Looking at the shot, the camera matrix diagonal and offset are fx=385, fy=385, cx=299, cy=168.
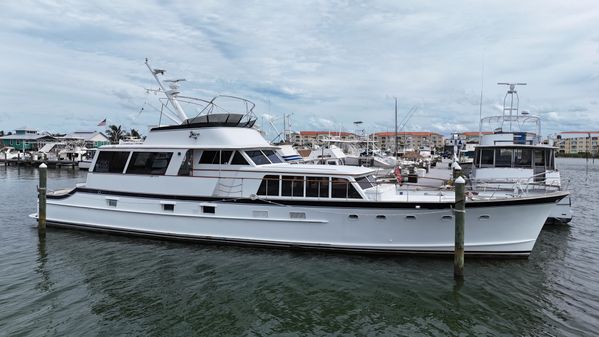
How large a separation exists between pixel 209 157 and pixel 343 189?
4.69 metres

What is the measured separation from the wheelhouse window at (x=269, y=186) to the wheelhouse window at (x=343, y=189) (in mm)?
1756

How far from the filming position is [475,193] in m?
12.4

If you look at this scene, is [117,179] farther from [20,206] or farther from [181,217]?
[20,206]

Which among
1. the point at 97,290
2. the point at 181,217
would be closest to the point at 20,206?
the point at 181,217

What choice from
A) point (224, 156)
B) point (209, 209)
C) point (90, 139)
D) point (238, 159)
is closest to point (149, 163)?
point (224, 156)

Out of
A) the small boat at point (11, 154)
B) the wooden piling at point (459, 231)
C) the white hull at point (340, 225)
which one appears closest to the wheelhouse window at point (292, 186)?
the white hull at point (340, 225)

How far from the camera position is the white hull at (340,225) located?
10.7m

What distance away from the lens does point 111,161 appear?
13.9m

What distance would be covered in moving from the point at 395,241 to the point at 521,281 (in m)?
3.27

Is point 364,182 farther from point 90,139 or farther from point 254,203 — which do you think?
point 90,139

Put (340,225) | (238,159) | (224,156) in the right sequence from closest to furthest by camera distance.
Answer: (340,225), (238,159), (224,156)

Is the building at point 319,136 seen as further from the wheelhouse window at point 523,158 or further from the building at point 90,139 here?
the building at point 90,139

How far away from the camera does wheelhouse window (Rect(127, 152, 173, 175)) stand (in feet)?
42.8

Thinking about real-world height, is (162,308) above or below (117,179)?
below
